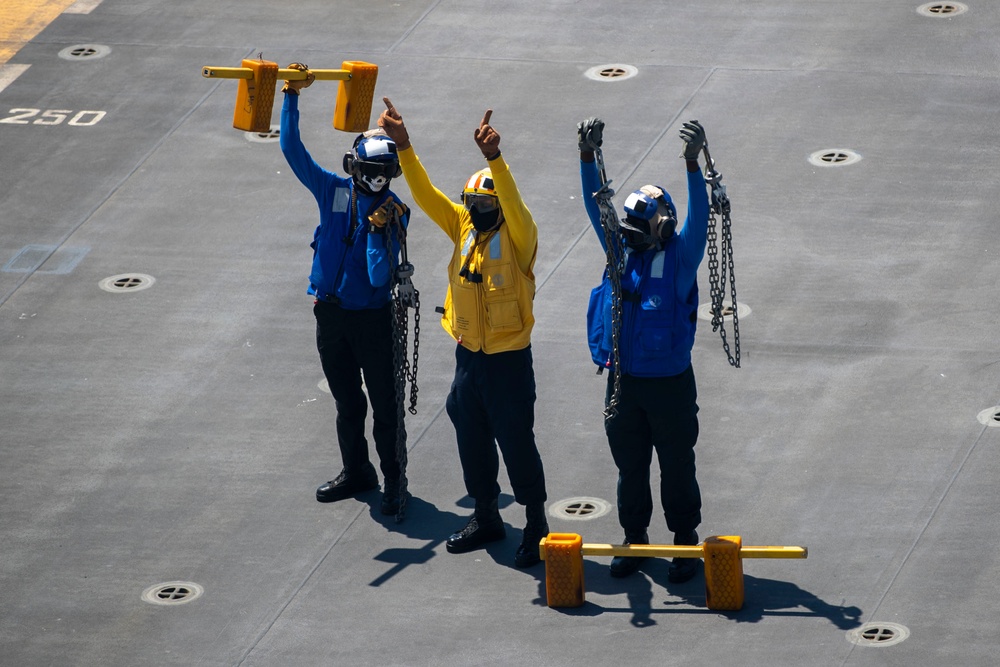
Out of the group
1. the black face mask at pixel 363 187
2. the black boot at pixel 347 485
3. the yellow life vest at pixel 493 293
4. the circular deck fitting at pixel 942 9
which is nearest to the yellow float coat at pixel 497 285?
the yellow life vest at pixel 493 293

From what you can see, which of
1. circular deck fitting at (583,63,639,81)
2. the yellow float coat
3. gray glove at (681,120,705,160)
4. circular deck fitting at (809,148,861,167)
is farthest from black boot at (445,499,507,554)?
circular deck fitting at (583,63,639,81)

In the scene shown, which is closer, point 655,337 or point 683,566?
point 655,337

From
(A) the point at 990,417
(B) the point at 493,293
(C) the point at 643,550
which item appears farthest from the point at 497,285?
(A) the point at 990,417

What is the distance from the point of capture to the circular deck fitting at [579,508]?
1089cm

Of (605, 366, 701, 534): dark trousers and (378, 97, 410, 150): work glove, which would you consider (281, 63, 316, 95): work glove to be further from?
(605, 366, 701, 534): dark trousers

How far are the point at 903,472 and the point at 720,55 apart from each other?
639cm

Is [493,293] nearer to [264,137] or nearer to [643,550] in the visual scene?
[643,550]

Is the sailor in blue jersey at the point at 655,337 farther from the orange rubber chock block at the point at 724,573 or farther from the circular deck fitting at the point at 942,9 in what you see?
the circular deck fitting at the point at 942,9

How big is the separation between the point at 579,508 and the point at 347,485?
141 centimetres

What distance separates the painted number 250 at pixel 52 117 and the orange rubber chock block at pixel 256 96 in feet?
17.7

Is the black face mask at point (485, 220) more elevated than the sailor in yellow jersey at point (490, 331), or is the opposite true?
the black face mask at point (485, 220)

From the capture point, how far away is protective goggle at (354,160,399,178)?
10.8m

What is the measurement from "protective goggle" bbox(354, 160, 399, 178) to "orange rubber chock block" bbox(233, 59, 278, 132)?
73cm

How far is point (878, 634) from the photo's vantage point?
31.4 ft
